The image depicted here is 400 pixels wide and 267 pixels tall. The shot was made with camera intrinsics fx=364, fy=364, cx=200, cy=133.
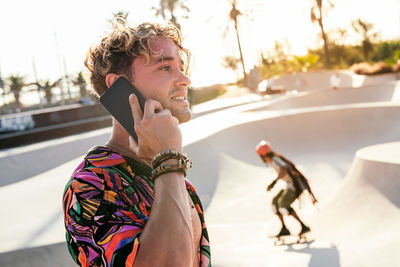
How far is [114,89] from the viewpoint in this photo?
4.71ft

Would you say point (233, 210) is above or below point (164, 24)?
below

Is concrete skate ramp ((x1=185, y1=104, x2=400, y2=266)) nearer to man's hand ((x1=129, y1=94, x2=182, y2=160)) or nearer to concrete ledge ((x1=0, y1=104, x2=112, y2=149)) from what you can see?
man's hand ((x1=129, y1=94, x2=182, y2=160))

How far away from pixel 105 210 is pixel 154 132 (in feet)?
1.02

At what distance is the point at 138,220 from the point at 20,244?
237 centimetres

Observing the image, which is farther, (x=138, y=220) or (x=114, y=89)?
(x=114, y=89)

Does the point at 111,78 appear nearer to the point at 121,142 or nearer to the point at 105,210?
the point at 121,142

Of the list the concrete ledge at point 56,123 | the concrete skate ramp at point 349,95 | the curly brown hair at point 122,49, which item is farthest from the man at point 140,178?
the concrete skate ramp at point 349,95

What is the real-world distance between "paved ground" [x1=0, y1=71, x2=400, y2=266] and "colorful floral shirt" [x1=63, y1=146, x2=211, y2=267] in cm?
204

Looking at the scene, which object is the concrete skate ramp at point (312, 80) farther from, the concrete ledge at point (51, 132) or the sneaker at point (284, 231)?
the sneaker at point (284, 231)

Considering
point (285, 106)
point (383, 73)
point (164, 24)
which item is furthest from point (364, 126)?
point (383, 73)

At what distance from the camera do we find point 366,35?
5453cm

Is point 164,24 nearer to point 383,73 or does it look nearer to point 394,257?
point 394,257

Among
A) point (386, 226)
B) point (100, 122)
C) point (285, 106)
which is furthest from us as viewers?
point (285, 106)

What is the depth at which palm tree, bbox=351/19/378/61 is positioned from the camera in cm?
5272
